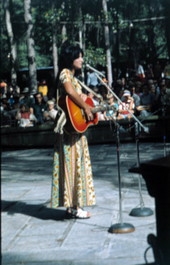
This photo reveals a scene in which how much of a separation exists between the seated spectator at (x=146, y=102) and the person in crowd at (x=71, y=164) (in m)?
7.37

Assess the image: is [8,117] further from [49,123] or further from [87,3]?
[87,3]

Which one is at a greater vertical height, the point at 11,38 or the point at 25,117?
the point at 11,38

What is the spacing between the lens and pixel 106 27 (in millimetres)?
24125

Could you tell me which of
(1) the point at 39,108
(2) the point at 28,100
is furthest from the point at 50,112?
(2) the point at 28,100

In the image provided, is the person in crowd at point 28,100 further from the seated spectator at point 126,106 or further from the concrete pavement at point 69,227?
the seated spectator at point 126,106

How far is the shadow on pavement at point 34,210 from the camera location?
596cm

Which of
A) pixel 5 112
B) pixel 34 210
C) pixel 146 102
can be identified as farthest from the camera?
pixel 5 112

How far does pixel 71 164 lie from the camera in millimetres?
5621

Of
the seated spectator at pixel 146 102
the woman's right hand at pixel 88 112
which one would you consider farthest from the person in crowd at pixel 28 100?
the woman's right hand at pixel 88 112

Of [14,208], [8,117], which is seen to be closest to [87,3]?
[8,117]

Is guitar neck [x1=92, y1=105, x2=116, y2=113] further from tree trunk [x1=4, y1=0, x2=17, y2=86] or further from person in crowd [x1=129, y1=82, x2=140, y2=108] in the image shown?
tree trunk [x1=4, y1=0, x2=17, y2=86]

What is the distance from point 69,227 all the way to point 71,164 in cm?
63

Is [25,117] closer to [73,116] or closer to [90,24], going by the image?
[73,116]

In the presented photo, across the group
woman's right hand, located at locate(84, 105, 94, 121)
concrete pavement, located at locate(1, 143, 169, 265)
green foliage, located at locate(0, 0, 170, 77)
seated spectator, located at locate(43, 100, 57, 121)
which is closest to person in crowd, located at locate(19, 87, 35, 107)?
seated spectator, located at locate(43, 100, 57, 121)
